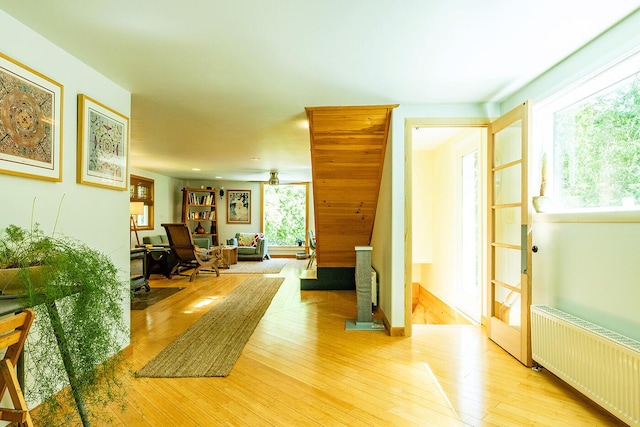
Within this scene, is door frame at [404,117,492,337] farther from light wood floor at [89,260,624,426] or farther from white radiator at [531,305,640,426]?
white radiator at [531,305,640,426]

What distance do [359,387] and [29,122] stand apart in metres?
2.63

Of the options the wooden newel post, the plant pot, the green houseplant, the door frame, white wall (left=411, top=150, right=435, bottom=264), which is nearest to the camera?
the green houseplant

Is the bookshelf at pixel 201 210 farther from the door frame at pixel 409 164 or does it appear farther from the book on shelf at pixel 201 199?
the door frame at pixel 409 164

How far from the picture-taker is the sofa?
8828 mm

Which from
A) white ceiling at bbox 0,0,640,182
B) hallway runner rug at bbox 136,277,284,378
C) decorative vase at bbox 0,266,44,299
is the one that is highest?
white ceiling at bbox 0,0,640,182

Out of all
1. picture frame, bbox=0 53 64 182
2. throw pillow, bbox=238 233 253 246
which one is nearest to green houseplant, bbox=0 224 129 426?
picture frame, bbox=0 53 64 182

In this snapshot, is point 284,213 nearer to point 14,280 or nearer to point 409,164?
point 409,164

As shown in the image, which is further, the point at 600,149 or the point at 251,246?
the point at 251,246

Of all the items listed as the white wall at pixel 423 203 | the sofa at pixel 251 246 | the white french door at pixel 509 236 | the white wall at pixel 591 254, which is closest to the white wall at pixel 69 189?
the white french door at pixel 509 236

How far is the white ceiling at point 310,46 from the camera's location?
1.69m

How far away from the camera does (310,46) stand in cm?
205

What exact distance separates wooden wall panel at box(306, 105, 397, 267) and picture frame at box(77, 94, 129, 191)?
5.50 feet

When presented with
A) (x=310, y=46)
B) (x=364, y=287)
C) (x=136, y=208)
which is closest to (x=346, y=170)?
(x=364, y=287)

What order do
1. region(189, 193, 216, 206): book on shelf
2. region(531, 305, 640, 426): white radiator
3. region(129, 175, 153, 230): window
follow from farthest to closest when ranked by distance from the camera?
1. region(189, 193, 216, 206): book on shelf
2. region(129, 175, 153, 230): window
3. region(531, 305, 640, 426): white radiator
